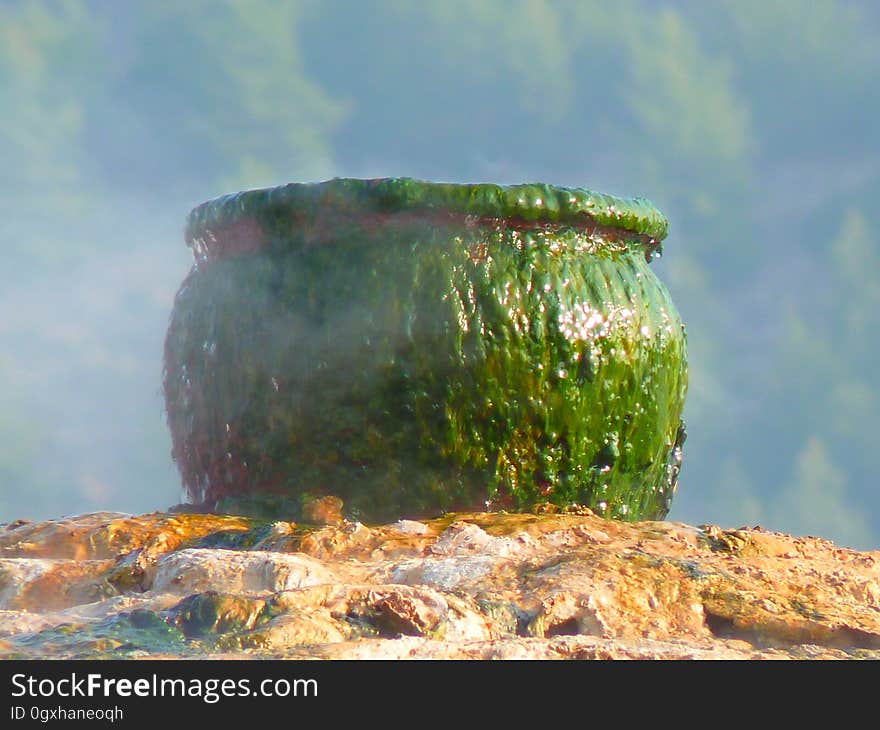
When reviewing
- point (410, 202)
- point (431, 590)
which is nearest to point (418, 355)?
point (410, 202)

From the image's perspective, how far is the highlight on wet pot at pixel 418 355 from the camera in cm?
612

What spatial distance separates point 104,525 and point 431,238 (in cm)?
217

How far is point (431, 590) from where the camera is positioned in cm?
420

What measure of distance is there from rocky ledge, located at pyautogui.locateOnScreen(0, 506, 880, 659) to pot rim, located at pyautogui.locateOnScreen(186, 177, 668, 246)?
5.18 feet

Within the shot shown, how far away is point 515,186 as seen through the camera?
21.2 feet

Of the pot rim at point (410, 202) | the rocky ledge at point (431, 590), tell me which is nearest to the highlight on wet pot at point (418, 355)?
the pot rim at point (410, 202)

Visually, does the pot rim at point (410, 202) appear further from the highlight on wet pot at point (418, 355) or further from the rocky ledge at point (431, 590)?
the rocky ledge at point (431, 590)

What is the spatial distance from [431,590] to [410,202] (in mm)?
2638

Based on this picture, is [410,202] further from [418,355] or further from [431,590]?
[431,590]

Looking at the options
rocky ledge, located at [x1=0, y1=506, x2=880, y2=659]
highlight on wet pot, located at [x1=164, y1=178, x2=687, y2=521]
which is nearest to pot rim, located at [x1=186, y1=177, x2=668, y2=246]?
highlight on wet pot, located at [x1=164, y1=178, x2=687, y2=521]
